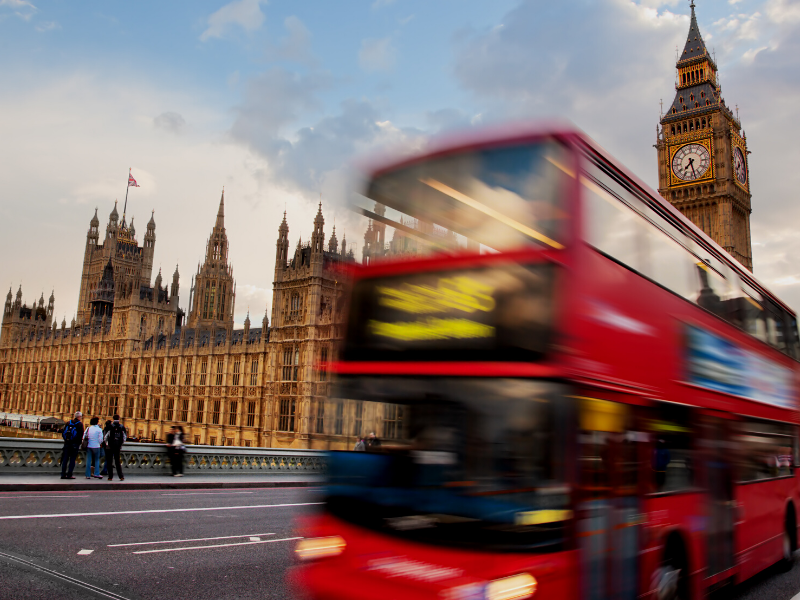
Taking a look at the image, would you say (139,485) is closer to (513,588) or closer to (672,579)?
(672,579)

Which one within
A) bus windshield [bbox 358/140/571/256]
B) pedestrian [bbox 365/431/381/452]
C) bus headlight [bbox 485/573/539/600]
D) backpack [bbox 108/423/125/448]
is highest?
bus windshield [bbox 358/140/571/256]

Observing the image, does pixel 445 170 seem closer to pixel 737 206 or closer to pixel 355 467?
pixel 355 467

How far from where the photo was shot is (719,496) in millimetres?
6445

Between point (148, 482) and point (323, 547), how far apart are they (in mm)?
12364

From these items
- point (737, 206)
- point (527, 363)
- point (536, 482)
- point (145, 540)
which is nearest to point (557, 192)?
point (527, 363)

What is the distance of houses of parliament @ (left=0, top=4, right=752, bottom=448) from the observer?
46.2 m

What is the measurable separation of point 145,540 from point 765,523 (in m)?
7.76

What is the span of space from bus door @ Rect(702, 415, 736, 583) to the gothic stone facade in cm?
385

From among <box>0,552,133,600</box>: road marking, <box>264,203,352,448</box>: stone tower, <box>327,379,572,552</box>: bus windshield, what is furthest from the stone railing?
<box>264,203,352,448</box>: stone tower

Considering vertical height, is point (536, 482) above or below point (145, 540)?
above

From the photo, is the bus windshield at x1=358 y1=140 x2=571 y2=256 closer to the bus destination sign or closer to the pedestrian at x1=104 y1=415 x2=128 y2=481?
the bus destination sign

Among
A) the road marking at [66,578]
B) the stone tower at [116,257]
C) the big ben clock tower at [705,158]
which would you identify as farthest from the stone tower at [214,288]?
the road marking at [66,578]

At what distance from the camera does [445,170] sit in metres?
5.38

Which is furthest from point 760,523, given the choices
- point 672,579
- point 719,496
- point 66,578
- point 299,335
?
point 299,335
